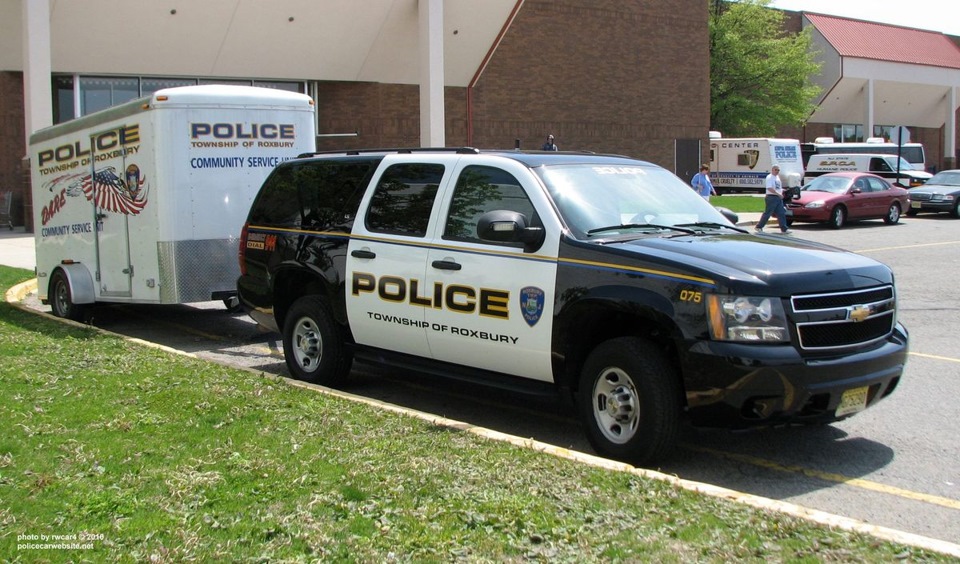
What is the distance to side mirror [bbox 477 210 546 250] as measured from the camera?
6.17 metres

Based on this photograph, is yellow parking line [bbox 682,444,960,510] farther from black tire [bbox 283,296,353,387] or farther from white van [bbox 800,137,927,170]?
white van [bbox 800,137,927,170]

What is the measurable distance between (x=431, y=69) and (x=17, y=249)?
11.6m

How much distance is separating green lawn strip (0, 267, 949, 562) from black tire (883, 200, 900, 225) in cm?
2416

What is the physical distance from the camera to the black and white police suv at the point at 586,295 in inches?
214

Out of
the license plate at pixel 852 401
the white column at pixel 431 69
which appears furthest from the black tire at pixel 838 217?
the license plate at pixel 852 401

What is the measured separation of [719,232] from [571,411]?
1.79m

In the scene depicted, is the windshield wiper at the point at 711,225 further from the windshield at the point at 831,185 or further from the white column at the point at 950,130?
the white column at the point at 950,130

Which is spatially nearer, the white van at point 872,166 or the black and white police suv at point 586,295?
the black and white police suv at point 586,295

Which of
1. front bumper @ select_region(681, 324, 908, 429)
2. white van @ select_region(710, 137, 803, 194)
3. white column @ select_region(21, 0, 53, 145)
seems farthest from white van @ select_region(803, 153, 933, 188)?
front bumper @ select_region(681, 324, 908, 429)

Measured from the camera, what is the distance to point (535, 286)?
6246 millimetres

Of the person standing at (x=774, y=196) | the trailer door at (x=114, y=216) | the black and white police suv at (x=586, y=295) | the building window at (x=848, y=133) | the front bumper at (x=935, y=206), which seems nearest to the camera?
the black and white police suv at (x=586, y=295)

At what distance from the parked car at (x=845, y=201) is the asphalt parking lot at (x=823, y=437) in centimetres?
1460

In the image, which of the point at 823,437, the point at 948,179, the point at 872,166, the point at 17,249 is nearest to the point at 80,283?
the point at 823,437

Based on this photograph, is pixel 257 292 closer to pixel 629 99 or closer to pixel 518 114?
pixel 518 114
